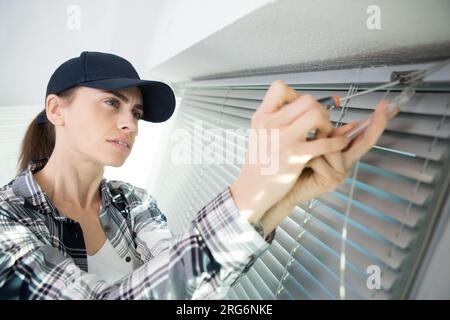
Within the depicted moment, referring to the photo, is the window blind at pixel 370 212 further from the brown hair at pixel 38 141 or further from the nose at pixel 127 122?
the brown hair at pixel 38 141

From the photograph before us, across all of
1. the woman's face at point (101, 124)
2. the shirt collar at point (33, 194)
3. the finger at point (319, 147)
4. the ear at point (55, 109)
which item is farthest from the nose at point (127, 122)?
the finger at point (319, 147)

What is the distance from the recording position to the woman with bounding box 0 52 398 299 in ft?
1.94

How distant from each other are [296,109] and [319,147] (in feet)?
0.25

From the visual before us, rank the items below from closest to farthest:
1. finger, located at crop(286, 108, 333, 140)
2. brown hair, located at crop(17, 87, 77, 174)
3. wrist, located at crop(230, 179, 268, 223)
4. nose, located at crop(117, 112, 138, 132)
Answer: finger, located at crop(286, 108, 333, 140) < wrist, located at crop(230, 179, 268, 223) < nose, located at crop(117, 112, 138, 132) < brown hair, located at crop(17, 87, 77, 174)

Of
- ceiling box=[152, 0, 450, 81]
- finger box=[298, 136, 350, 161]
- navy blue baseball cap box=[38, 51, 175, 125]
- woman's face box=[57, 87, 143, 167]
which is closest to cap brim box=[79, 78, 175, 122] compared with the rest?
navy blue baseball cap box=[38, 51, 175, 125]

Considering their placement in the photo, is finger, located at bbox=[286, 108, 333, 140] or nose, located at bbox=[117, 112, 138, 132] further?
nose, located at bbox=[117, 112, 138, 132]

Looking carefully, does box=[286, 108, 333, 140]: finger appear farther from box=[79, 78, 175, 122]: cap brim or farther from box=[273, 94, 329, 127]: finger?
box=[79, 78, 175, 122]: cap brim

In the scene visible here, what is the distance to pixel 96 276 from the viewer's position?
833 mm

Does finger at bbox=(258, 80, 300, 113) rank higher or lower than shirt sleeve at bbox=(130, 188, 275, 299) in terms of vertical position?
higher

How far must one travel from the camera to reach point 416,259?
2.00ft
